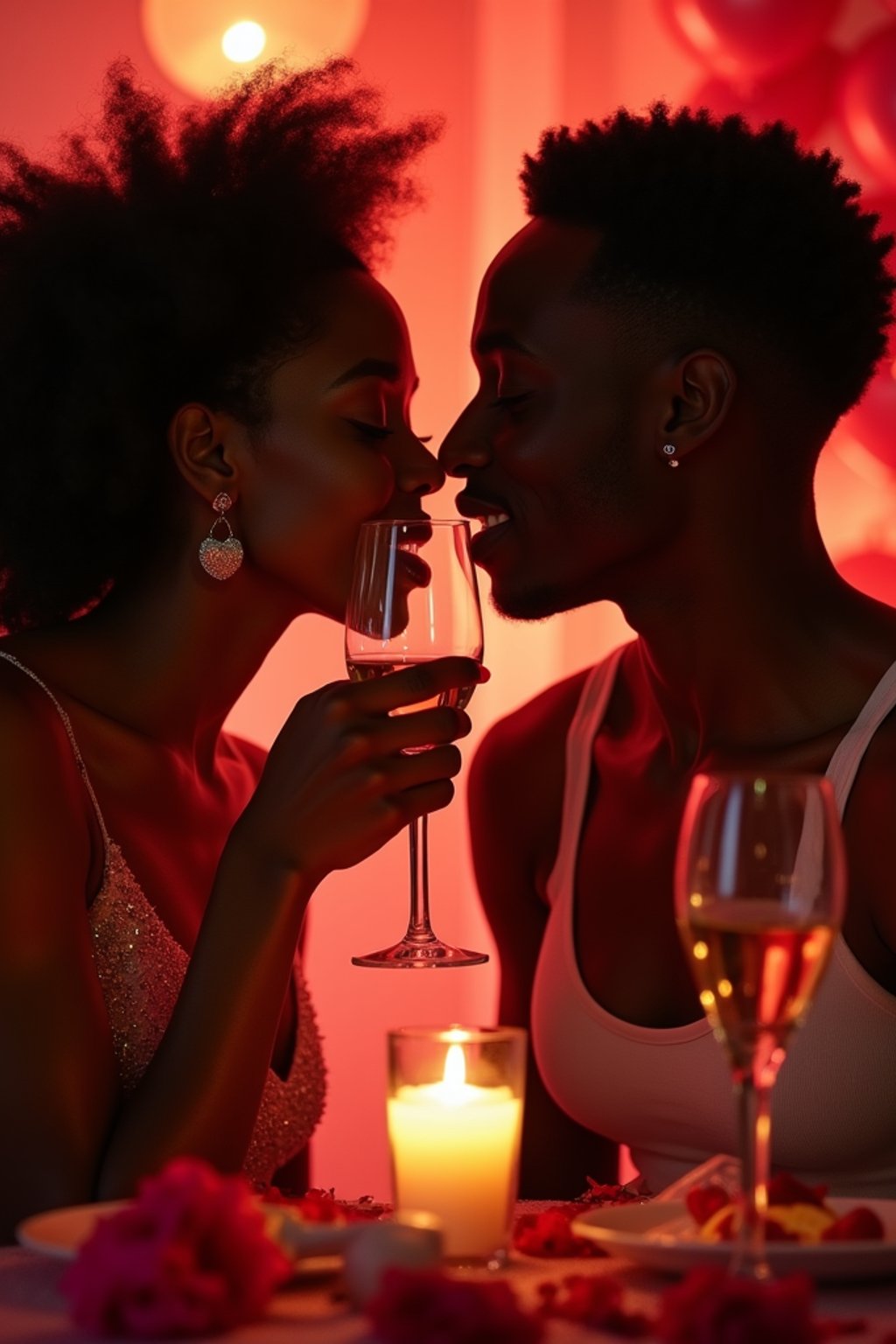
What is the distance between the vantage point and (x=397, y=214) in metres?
2.35

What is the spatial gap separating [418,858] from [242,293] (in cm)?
75

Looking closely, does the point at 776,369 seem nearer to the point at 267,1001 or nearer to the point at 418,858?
the point at 418,858

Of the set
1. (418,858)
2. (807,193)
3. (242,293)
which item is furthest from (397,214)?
(418,858)

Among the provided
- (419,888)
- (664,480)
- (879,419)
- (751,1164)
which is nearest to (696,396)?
(664,480)

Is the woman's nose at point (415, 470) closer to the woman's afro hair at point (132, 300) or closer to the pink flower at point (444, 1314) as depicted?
the woman's afro hair at point (132, 300)

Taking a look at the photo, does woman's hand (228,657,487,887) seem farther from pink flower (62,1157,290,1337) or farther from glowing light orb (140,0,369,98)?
→ glowing light orb (140,0,369,98)

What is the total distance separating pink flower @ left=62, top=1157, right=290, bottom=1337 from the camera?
37.8 inches

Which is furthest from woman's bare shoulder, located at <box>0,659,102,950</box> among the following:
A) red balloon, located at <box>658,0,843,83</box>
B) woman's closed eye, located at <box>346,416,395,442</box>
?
red balloon, located at <box>658,0,843,83</box>

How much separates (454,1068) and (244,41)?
8.44 ft

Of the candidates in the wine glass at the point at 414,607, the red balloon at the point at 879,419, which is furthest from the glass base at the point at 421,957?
the red balloon at the point at 879,419

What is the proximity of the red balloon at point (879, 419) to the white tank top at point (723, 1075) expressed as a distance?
1170 mm

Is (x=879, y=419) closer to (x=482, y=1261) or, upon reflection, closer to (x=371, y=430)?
(x=371, y=430)

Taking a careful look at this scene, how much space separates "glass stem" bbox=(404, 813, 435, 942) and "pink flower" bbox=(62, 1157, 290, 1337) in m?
0.67

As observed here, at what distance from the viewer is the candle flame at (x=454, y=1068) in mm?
1174
